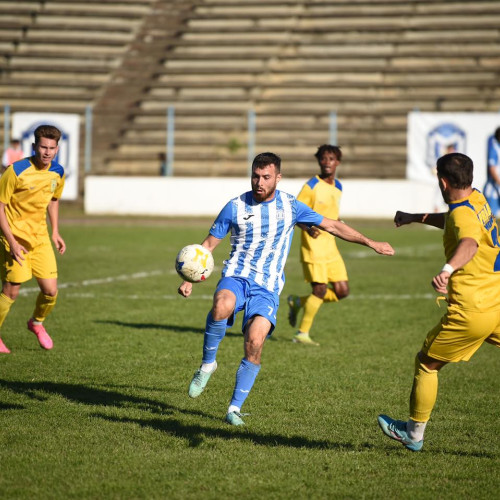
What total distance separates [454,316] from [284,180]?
A: 2174cm

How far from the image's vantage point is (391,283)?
1430 centimetres

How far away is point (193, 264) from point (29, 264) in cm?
269

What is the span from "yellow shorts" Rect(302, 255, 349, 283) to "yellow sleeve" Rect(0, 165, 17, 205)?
11.2 feet

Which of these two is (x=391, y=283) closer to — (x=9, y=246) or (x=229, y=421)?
(x=9, y=246)

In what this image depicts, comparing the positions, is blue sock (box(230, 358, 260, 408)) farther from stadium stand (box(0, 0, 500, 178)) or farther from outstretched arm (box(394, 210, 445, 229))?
stadium stand (box(0, 0, 500, 178))

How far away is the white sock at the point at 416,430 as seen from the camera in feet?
17.8

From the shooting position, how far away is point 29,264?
836 centimetres

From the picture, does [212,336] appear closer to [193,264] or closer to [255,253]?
[193,264]

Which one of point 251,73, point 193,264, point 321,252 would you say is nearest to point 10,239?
point 193,264

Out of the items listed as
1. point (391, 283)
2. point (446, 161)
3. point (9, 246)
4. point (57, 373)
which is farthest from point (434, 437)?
point (391, 283)

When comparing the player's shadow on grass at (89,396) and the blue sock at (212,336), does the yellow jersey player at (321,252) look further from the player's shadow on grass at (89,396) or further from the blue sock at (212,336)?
the blue sock at (212,336)

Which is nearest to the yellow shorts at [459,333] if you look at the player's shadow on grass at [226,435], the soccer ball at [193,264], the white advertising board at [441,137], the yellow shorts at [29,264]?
the player's shadow on grass at [226,435]

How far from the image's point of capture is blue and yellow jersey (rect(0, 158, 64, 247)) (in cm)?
816

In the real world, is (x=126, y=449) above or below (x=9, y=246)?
below
